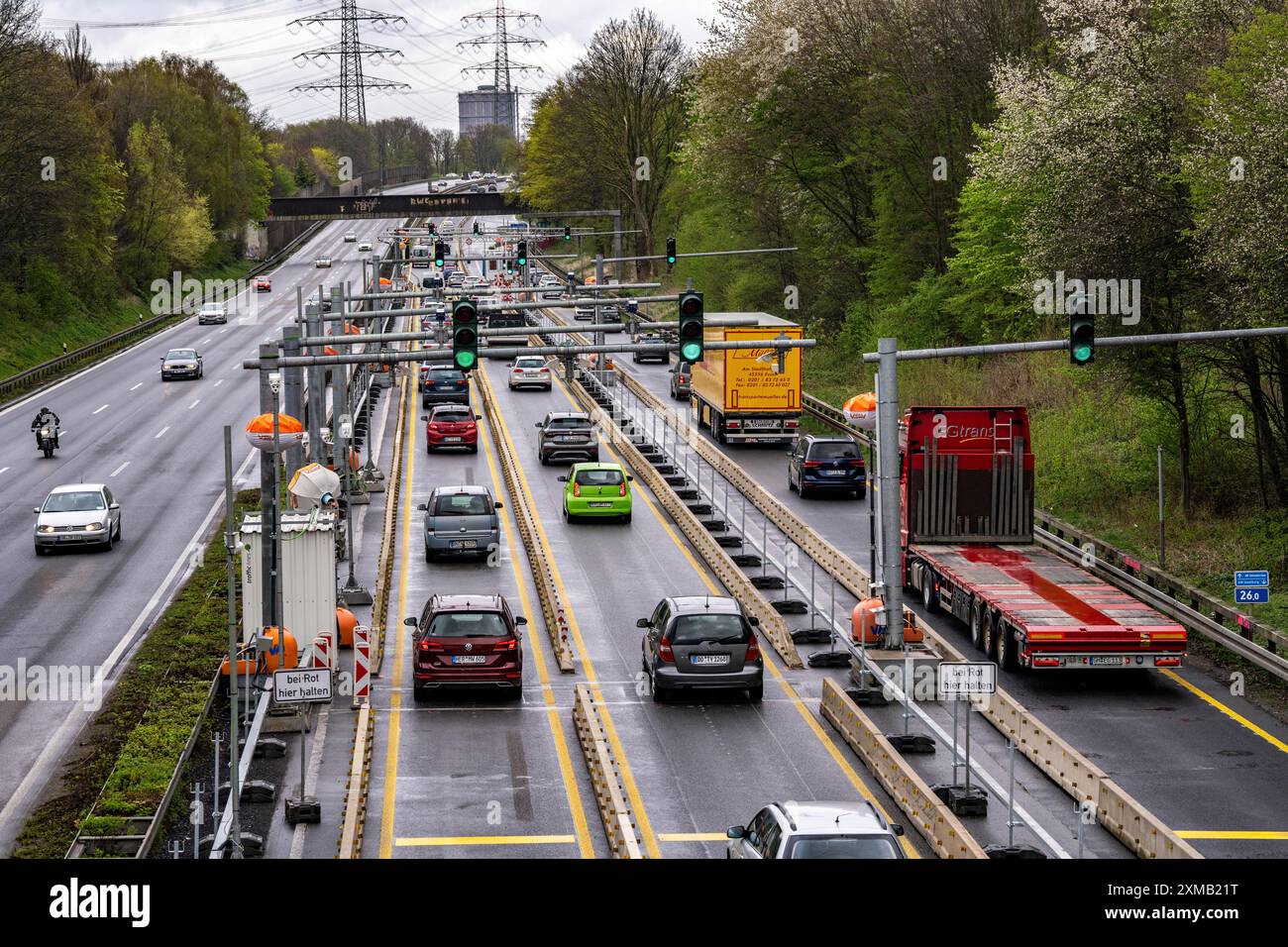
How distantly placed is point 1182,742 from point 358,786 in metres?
10.8

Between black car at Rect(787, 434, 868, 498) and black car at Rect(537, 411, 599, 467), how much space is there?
841cm

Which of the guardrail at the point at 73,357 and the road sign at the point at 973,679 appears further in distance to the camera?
the guardrail at the point at 73,357

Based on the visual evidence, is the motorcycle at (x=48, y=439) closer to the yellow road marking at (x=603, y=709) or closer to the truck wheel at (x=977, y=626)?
the yellow road marking at (x=603, y=709)

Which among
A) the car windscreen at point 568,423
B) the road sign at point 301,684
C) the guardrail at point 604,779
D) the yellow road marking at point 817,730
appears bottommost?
the yellow road marking at point 817,730

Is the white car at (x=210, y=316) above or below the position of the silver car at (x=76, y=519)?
above

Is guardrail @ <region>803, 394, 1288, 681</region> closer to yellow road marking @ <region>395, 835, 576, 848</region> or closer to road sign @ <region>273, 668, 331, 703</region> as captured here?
yellow road marking @ <region>395, 835, 576, 848</region>

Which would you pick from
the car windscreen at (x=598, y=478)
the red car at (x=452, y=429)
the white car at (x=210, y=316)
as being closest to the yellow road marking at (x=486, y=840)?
the car windscreen at (x=598, y=478)

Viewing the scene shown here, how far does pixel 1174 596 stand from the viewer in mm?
30656

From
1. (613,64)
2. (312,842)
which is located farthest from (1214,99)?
(613,64)

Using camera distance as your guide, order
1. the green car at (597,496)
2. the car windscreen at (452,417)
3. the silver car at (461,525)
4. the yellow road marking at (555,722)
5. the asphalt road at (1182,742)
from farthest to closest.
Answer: the car windscreen at (452,417) < the green car at (597,496) < the silver car at (461,525) < the asphalt road at (1182,742) < the yellow road marking at (555,722)

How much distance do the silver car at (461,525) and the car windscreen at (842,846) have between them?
77.9ft

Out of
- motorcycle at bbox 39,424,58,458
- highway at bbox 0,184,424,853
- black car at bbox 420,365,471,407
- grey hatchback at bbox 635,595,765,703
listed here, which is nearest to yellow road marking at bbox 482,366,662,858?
grey hatchback at bbox 635,595,765,703

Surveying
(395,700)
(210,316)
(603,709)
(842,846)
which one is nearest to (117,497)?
(395,700)

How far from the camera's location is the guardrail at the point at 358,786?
1767 cm
